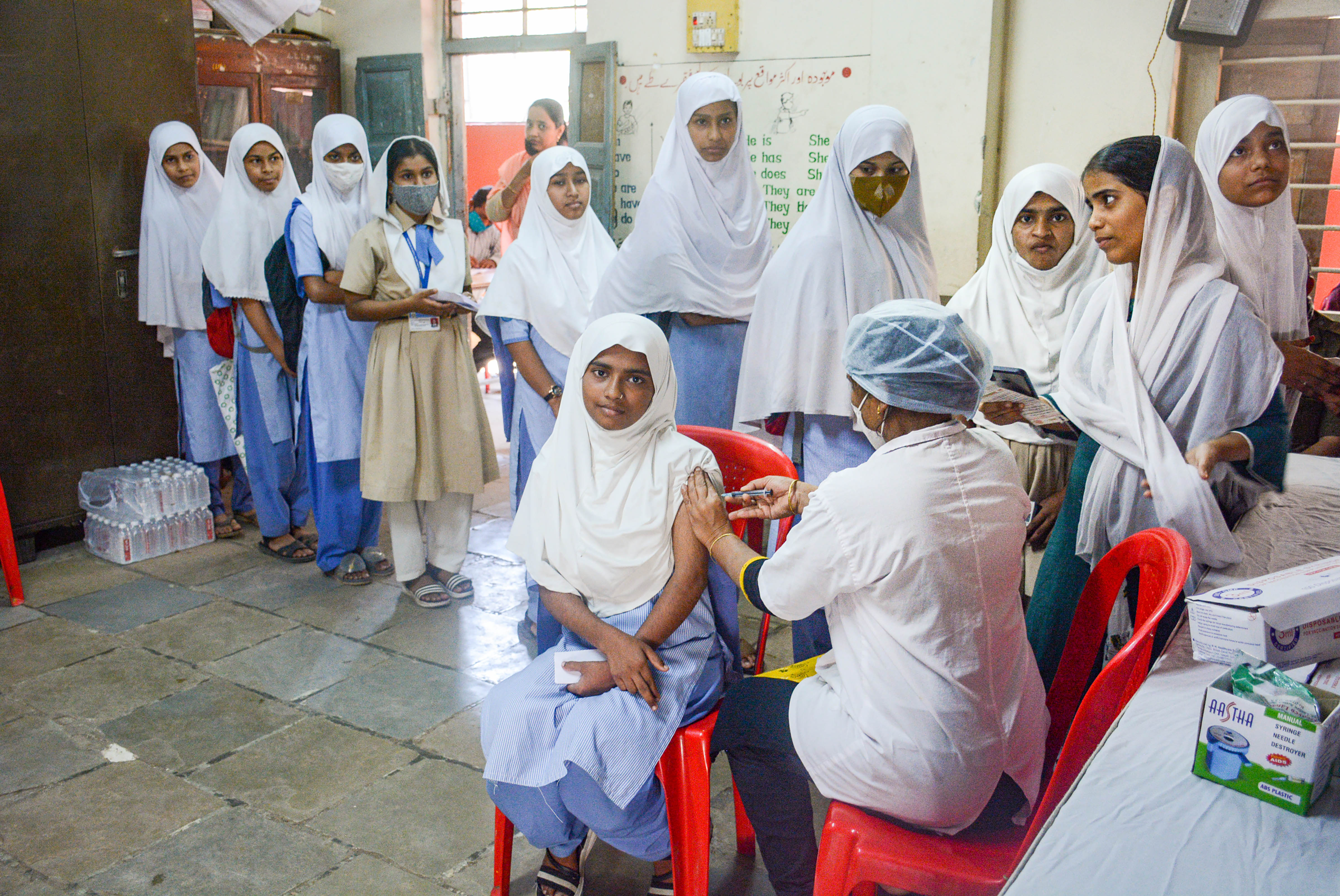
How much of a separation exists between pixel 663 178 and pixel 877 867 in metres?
2.26

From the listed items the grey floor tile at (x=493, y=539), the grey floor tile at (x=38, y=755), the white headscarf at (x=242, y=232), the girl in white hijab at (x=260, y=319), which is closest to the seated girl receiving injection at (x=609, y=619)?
the grey floor tile at (x=38, y=755)

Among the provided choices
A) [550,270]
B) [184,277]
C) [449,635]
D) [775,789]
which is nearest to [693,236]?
[550,270]

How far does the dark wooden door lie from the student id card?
1.70m

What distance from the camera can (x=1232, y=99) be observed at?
2559 mm

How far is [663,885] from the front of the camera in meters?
2.00

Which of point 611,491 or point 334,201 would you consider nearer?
point 611,491

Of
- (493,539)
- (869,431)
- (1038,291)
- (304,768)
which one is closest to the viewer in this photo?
(869,431)

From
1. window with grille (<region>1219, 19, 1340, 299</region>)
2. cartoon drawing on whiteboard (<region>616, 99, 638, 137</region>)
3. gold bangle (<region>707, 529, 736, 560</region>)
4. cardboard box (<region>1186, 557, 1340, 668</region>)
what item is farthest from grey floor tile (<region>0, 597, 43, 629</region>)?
window with grille (<region>1219, 19, 1340, 299</region>)

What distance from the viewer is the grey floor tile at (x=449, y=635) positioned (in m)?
3.21

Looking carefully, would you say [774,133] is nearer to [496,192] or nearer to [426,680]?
[496,192]

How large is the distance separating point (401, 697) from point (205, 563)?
156cm

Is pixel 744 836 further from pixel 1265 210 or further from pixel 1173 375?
pixel 1265 210

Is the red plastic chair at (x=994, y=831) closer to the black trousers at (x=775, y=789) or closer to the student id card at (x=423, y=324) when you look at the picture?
the black trousers at (x=775, y=789)

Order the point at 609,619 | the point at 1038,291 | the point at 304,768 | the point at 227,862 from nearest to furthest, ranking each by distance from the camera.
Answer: the point at 609,619
the point at 227,862
the point at 304,768
the point at 1038,291
